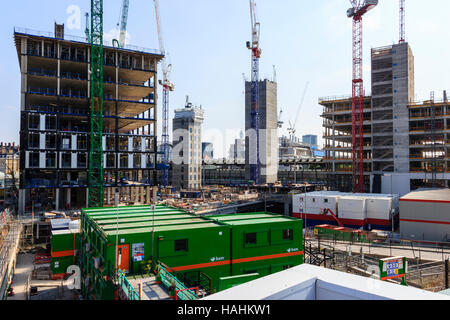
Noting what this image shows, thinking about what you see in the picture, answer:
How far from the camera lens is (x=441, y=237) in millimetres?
42250

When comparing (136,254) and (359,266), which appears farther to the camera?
(359,266)

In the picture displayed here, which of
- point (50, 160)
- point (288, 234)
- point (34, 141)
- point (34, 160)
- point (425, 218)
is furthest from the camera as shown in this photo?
point (50, 160)

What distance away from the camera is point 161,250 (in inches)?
679

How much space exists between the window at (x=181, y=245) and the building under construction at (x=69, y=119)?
53481 mm

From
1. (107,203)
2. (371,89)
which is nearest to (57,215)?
(107,203)

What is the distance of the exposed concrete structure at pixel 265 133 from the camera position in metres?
131

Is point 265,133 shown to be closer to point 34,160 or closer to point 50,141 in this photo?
point 50,141

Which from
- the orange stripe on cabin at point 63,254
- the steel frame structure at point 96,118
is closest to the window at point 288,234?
the orange stripe on cabin at point 63,254

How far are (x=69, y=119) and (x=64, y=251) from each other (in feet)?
163

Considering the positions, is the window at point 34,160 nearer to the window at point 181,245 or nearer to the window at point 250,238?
the window at point 181,245

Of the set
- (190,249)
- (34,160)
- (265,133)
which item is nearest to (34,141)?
(34,160)
